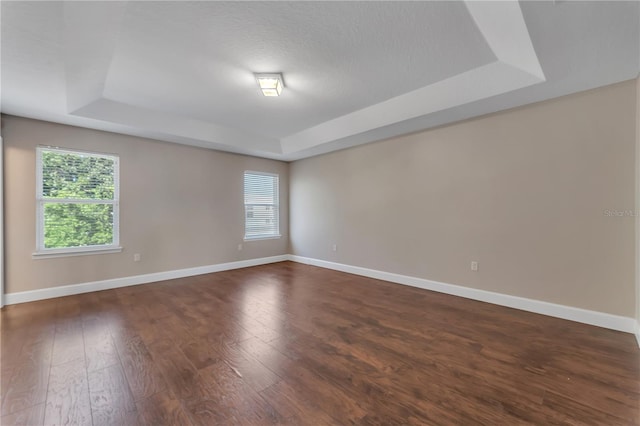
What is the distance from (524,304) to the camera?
312 cm

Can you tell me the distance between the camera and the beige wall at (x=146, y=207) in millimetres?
3406

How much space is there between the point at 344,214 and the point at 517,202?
280cm

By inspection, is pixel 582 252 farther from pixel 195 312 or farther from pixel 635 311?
pixel 195 312

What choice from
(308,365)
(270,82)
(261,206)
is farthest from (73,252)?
(308,365)

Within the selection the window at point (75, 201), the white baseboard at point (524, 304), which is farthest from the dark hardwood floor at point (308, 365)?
the window at point (75, 201)

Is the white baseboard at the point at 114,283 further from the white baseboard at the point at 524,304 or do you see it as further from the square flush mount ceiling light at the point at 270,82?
the square flush mount ceiling light at the point at 270,82

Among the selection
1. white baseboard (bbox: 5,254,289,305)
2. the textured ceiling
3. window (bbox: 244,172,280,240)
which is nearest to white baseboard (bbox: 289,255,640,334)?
the textured ceiling

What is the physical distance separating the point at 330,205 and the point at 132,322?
12.3ft

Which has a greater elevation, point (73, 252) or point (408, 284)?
point (73, 252)

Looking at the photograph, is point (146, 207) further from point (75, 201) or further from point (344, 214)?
point (344, 214)

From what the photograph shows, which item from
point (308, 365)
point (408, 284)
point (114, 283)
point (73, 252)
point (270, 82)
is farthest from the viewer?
point (408, 284)

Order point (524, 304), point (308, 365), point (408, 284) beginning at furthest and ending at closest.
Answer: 1. point (408, 284)
2. point (524, 304)
3. point (308, 365)

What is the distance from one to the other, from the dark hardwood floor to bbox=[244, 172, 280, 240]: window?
8.58 feet

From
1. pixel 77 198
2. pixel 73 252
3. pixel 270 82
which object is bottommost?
pixel 73 252
